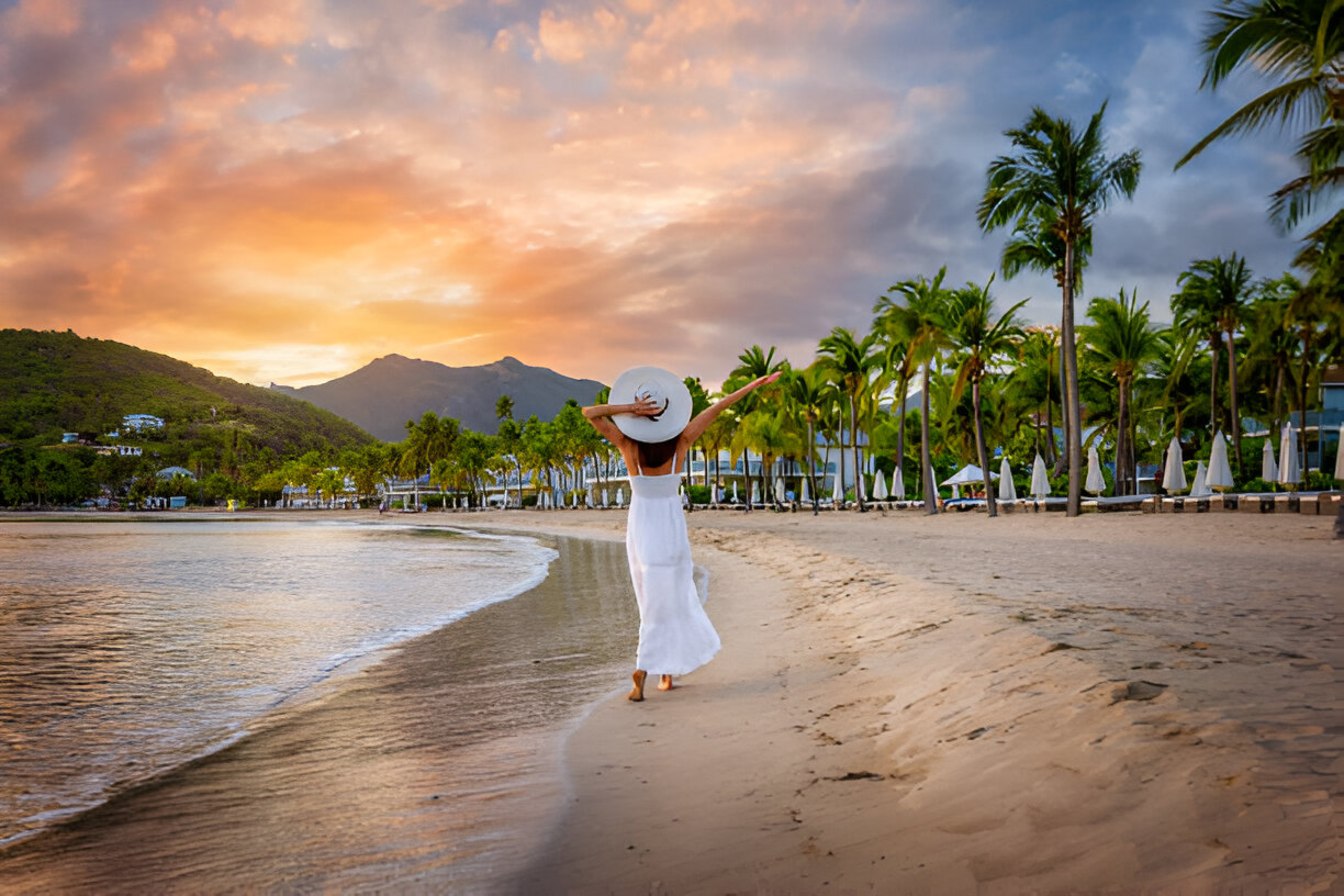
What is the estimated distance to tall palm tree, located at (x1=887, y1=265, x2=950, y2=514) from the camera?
3541 centimetres

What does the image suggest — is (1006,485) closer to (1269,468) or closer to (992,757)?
(1269,468)

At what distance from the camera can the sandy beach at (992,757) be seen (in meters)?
2.42

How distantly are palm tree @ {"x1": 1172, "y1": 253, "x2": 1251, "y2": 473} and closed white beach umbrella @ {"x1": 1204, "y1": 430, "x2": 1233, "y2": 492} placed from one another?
7.24m

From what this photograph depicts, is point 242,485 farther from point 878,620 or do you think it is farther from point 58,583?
point 878,620

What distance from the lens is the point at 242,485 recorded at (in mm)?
177750

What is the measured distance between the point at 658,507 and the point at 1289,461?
1137 inches

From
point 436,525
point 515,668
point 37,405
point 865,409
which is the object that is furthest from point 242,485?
point 515,668

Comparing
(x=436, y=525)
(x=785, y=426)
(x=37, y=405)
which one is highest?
(x=37, y=405)

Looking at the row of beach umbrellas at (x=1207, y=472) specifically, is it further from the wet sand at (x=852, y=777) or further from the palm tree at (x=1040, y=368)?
the wet sand at (x=852, y=777)

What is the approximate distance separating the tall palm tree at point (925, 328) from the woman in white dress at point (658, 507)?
31.6m

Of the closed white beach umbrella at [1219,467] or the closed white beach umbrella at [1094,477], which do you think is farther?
the closed white beach umbrella at [1094,477]

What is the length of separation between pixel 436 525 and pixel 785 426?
103ft

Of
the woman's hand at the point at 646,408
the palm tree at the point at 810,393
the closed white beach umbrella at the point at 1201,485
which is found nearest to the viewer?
the woman's hand at the point at 646,408

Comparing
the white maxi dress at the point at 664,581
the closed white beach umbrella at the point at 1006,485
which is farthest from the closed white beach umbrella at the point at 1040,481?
the white maxi dress at the point at 664,581
